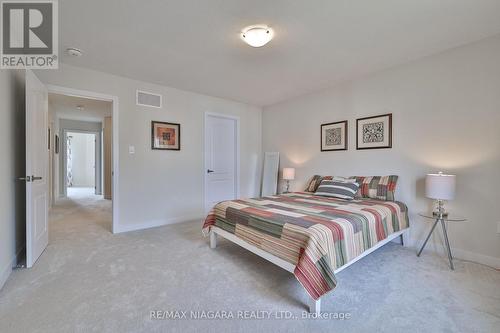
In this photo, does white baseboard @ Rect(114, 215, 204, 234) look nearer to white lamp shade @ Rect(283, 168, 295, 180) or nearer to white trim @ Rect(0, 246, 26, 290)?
white trim @ Rect(0, 246, 26, 290)

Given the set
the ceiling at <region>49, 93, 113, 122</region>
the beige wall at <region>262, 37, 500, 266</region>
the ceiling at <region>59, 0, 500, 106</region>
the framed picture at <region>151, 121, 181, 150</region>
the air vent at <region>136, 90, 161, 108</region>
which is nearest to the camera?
the ceiling at <region>59, 0, 500, 106</region>

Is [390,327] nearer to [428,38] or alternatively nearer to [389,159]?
[389,159]

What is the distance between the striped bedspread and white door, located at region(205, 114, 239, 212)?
1741mm

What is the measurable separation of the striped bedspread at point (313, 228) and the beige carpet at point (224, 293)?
0.96 feet

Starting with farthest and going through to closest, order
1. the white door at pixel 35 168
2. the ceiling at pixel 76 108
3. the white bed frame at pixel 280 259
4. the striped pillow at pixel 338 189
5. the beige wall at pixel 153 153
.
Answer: the ceiling at pixel 76 108
the beige wall at pixel 153 153
the striped pillow at pixel 338 189
the white door at pixel 35 168
the white bed frame at pixel 280 259

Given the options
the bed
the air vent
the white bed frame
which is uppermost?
the air vent

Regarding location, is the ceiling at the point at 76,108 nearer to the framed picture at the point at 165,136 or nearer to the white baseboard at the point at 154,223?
the framed picture at the point at 165,136

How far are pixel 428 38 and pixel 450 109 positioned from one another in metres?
0.85

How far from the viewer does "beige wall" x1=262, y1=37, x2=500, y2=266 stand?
2.36 meters

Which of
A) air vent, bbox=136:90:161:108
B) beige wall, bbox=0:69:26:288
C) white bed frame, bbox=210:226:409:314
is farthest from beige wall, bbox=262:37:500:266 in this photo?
beige wall, bbox=0:69:26:288

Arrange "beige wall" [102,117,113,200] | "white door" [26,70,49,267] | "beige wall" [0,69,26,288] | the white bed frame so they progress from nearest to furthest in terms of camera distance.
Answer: the white bed frame < "beige wall" [0,69,26,288] < "white door" [26,70,49,267] < "beige wall" [102,117,113,200]

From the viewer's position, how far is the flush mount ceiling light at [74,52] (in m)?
2.52

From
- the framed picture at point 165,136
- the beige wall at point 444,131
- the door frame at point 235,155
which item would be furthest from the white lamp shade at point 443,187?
the framed picture at point 165,136

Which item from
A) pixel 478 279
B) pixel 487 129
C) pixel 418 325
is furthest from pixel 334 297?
pixel 487 129
